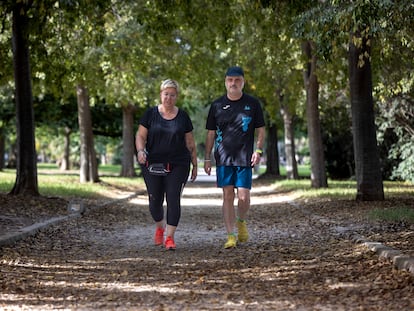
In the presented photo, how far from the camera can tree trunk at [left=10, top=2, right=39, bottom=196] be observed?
14.6 metres

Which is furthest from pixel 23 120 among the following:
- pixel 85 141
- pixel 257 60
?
pixel 257 60

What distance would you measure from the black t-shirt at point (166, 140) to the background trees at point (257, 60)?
2236 millimetres

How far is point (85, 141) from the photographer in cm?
2528

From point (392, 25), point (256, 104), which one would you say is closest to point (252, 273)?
point (256, 104)

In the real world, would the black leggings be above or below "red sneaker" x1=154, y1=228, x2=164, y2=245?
above

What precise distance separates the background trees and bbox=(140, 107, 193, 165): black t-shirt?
2.24 metres

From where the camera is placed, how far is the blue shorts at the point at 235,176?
27.3 ft

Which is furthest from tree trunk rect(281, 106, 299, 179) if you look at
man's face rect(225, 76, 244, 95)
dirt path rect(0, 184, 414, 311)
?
man's face rect(225, 76, 244, 95)

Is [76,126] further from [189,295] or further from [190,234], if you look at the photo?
[189,295]

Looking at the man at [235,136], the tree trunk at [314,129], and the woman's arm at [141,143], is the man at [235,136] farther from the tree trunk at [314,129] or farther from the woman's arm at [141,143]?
the tree trunk at [314,129]

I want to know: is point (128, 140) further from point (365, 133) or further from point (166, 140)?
point (166, 140)

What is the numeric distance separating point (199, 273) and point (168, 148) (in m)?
2.07

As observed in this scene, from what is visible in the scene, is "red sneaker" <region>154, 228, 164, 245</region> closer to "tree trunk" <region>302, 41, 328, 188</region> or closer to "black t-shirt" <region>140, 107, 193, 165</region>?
"black t-shirt" <region>140, 107, 193, 165</region>

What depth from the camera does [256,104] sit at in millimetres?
8398
